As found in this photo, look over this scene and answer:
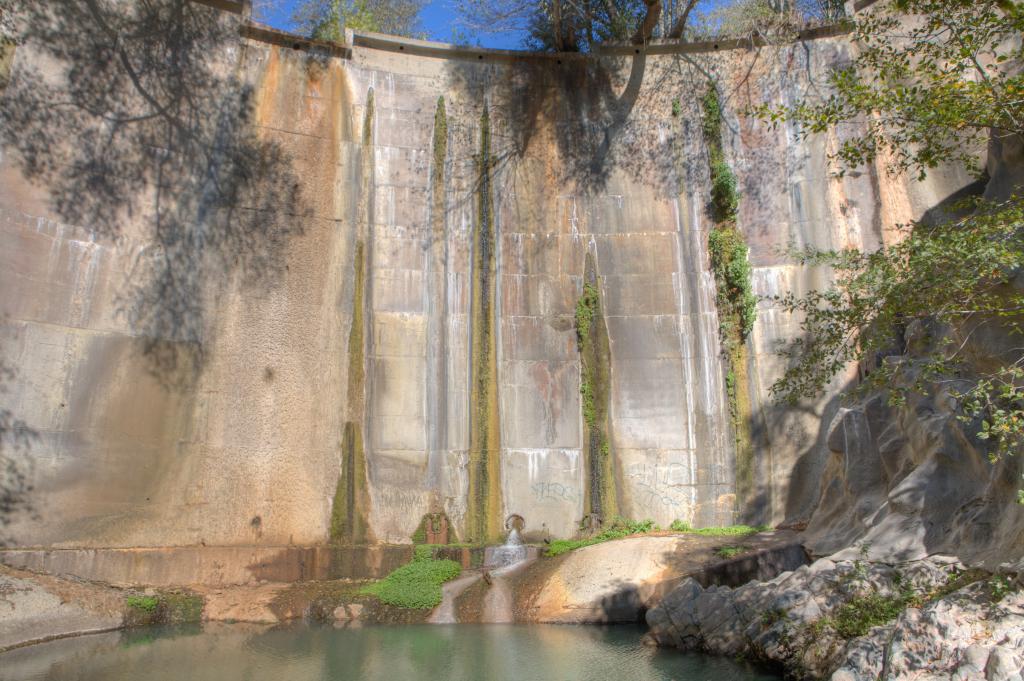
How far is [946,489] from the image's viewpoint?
962 cm

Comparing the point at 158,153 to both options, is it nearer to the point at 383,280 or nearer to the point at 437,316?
the point at 383,280

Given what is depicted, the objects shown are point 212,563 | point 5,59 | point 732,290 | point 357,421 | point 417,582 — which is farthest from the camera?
point 732,290

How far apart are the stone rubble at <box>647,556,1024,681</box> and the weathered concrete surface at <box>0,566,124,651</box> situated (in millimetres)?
7748

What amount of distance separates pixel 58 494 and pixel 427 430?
6463mm

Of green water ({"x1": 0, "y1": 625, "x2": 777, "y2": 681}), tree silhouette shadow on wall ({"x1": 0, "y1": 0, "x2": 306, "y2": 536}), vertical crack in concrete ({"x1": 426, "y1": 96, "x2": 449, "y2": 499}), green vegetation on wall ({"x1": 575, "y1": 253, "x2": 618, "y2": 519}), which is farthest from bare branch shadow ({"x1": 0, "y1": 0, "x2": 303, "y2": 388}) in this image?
green vegetation on wall ({"x1": 575, "y1": 253, "x2": 618, "y2": 519})

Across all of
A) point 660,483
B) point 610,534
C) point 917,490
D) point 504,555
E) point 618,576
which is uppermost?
point 660,483

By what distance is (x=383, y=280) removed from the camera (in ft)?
55.1

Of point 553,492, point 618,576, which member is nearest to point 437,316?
point 553,492

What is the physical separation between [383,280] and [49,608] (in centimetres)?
835

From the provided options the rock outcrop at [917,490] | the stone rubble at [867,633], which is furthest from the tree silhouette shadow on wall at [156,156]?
the rock outcrop at [917,490]

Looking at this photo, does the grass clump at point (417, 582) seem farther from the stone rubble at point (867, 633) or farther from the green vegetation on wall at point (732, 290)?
the green vegetation on wall at point (732, 290)

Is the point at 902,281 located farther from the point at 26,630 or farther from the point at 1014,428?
the point at 26,630

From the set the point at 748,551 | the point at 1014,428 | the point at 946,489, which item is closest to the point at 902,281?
the point at 1014,428

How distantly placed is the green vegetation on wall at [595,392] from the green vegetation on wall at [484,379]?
183 cm
